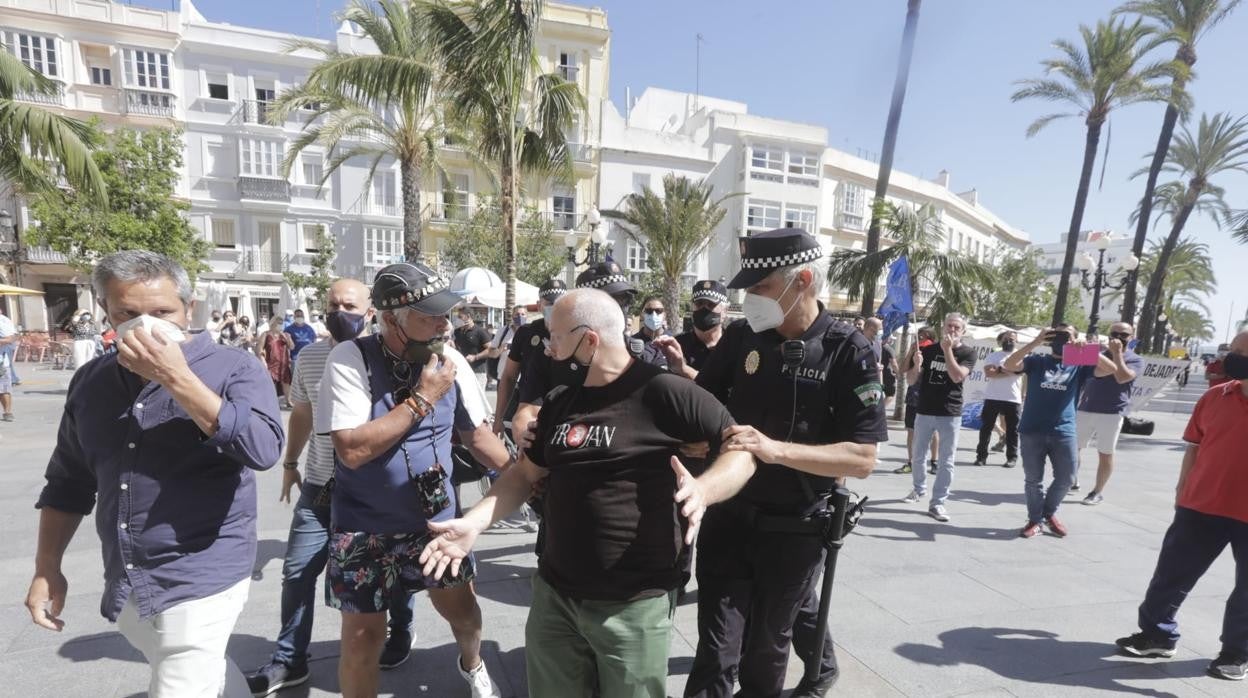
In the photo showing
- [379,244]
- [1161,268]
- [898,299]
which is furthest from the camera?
[379,244]

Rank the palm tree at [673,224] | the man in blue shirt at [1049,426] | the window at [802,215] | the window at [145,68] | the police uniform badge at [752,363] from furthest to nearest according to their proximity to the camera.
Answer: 1. the window at [802,215]
2. the window at [145,68]
3. the palm tree at [673,224]
4. the man in blue shirt at [1049,426]
5. the police uniform badge at [752,363]

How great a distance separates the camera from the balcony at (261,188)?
26.3 metres

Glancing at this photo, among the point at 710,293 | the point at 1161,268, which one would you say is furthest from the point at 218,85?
the point at 1161,268

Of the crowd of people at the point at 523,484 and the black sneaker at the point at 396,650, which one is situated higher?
the crowd of people at the point at 523,484

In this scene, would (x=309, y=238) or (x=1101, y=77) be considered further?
(x=309, y=238)

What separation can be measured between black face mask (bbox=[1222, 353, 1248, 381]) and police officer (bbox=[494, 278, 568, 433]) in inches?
152

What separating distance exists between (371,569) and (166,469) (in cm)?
79

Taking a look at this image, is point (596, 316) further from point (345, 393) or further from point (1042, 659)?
point (1042, 659)

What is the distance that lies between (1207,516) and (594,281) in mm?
3824

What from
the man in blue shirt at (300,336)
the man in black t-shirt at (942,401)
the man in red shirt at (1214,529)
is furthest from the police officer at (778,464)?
the man in blue shirt at (300,336)

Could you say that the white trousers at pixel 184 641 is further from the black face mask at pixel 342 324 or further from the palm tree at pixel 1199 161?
the palm tree at pixel 1199 161

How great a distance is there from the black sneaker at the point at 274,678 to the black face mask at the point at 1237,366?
4.98 meters

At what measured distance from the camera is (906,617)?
3.76 metres

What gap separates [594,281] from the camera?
14.8 feet
